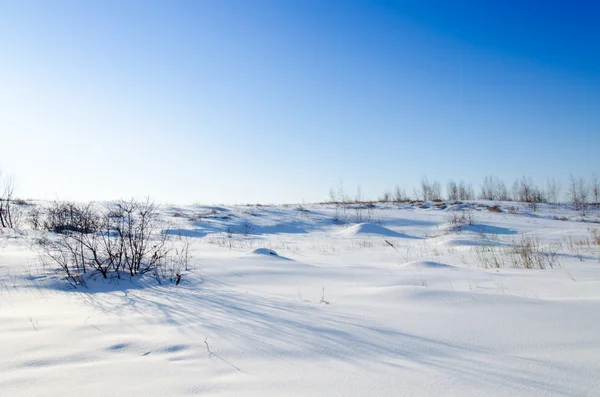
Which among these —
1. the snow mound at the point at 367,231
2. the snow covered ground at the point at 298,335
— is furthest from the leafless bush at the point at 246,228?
the snow covered ground at the point at 298,335

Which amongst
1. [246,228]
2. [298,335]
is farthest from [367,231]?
[298,335]

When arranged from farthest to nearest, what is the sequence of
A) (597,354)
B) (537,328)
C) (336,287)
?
(336,287) < (537,328) < (597,354)

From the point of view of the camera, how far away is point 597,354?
173 centimetres

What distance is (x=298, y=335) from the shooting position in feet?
7.06

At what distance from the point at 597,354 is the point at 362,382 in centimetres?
130

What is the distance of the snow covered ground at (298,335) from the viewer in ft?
5.05

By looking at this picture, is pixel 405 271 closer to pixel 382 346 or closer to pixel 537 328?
pixel 537 328

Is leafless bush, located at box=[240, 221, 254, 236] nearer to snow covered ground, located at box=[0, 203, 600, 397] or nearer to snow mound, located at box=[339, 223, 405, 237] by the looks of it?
snow mound, located at box=[339, 223, 405, 237]

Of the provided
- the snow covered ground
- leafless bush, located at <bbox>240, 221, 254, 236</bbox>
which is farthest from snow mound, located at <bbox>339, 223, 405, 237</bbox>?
the snow covered ground

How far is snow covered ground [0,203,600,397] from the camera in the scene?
1.54 meters

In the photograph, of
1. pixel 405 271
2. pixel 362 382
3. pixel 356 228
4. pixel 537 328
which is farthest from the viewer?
pixel 356 228

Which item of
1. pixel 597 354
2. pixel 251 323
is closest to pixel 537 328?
pixel 597 354

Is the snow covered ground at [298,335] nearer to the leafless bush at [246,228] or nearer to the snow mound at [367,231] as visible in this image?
the snow mound at [367,231]

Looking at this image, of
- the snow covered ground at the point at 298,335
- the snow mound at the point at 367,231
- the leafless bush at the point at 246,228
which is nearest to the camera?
the snow covered ground at the point at 298,335
